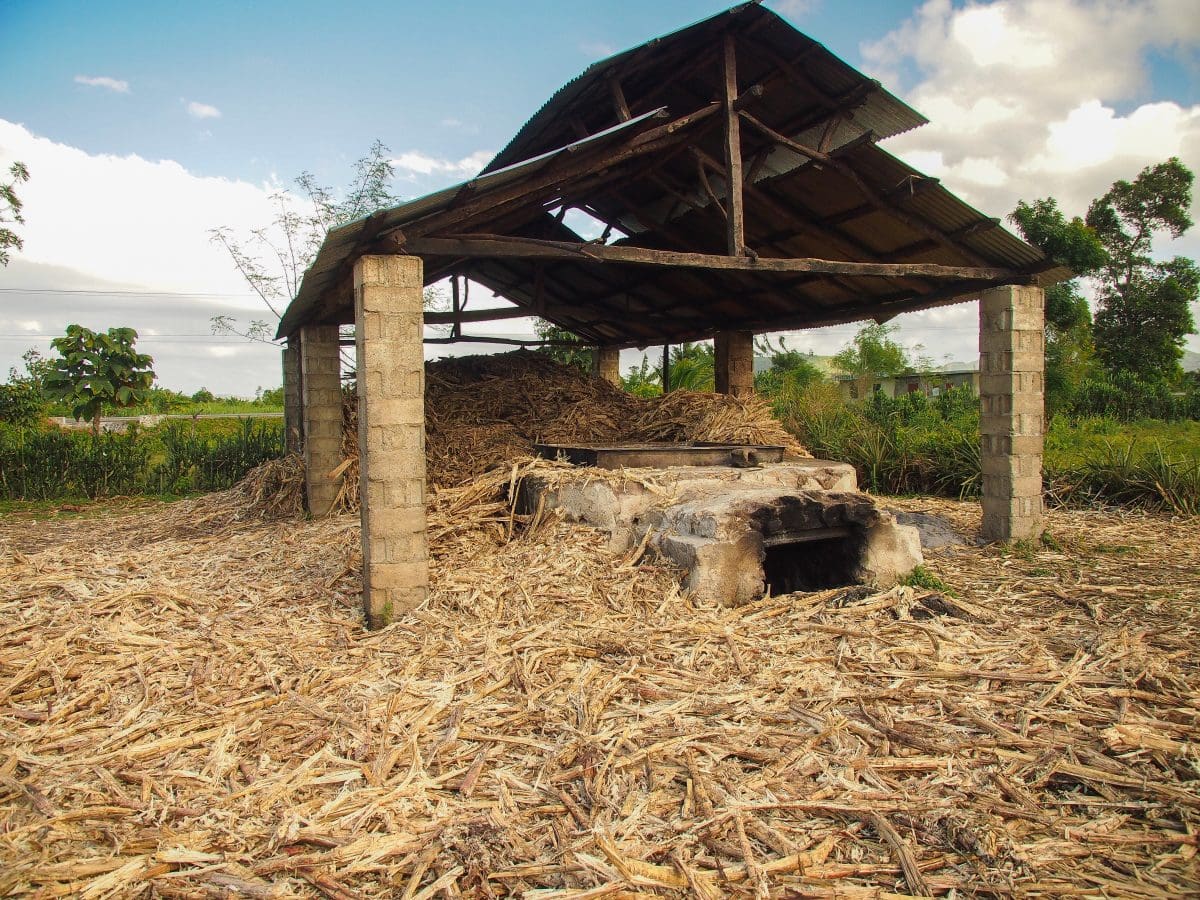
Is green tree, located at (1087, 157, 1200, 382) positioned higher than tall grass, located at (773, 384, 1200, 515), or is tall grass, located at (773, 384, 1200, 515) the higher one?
green tree, located at (1087, 157, 1200, 382)

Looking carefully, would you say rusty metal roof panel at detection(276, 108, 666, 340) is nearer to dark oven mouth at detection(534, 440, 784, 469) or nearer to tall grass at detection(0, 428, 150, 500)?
dark oven mouth at detection(534, 440, 784, 469)

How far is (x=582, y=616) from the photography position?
462cm

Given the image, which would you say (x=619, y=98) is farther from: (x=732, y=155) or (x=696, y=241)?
(x=696, y=241)

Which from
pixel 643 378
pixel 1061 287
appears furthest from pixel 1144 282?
pixel 643 378

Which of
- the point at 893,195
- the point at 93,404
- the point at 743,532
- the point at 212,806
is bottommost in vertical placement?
the point at 212,806

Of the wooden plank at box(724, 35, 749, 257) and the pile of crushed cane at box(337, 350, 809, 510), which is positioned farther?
the pile of crushed cane at box(337, 350, 809, 510)

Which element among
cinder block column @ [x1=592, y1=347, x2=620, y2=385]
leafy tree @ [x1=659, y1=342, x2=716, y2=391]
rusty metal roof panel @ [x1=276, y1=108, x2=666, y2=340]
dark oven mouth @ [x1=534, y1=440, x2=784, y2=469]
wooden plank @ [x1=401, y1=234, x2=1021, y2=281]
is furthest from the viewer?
leafy tree @ [x1=659, y1=342, x2=716, y2=391]

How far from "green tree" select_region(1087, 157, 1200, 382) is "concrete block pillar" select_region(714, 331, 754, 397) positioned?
23006 mm

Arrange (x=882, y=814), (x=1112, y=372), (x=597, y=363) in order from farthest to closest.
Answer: (x=1112, y=372), (x=597, y=363), (x=882, y=814)

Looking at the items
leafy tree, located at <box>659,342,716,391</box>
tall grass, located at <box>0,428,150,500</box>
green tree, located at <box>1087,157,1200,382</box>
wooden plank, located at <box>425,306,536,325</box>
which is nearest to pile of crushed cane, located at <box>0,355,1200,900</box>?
wooden plank, located at <box>425,306,536,325</box>

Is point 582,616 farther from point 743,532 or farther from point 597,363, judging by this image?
point 597,363

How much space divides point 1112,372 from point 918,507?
24.5 m

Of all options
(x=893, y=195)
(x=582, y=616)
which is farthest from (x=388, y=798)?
(x=893, y=195)

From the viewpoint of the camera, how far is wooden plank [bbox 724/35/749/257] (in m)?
5.93
